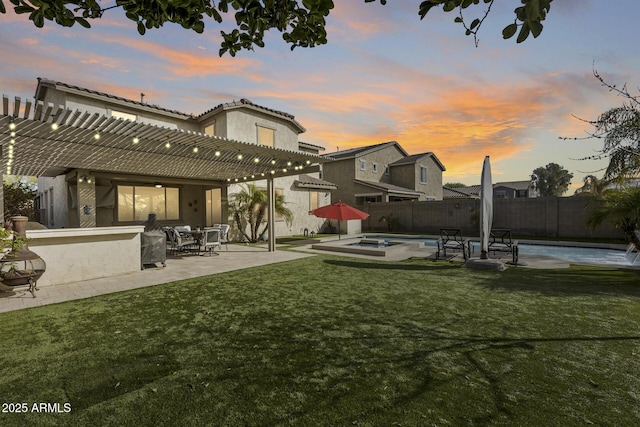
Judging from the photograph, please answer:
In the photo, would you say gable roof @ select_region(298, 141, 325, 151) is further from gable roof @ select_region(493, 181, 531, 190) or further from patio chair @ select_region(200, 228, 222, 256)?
gable roof @ select_region(493, 181, 531, 190)

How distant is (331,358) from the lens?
3.53 m

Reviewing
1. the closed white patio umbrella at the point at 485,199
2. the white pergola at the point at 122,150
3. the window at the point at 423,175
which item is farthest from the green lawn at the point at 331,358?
the window at the point at 423,175

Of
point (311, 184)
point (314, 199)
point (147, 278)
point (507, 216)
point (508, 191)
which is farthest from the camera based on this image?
point (508, 191)

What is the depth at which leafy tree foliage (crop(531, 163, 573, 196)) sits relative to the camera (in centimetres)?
5638

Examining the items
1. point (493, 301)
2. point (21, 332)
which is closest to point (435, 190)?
point (493, 301)

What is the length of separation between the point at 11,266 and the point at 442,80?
541 inches

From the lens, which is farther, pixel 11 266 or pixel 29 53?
pixel 29 53

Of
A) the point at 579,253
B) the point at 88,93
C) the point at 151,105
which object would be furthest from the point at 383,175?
the point at 88,93

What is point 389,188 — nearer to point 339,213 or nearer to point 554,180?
point 339,213

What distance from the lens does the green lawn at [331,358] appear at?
2.59m

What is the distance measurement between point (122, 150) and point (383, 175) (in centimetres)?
2594

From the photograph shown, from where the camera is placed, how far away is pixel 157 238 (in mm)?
9266

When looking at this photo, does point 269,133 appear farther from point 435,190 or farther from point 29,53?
point 435,190

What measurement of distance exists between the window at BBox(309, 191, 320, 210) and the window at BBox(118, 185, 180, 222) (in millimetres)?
9366
